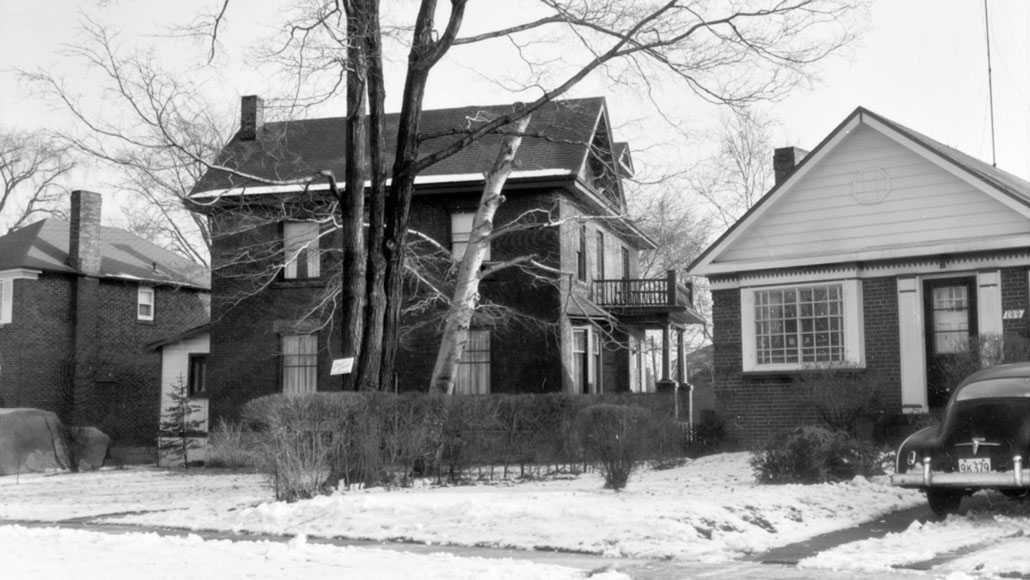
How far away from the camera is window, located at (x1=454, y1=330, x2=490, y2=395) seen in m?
28.1

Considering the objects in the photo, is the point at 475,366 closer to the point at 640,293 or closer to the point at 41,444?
the point at 640,293

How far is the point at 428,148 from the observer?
3062 centimetres

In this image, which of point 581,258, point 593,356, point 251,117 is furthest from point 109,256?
point 593,356

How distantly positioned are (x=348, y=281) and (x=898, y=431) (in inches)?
388

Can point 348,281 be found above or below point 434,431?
above

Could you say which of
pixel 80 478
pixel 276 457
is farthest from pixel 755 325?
pixel 80 478

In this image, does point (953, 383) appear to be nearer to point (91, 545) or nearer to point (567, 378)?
point (567, 378)

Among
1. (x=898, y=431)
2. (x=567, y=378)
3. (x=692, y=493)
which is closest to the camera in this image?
(x=692, y=493)

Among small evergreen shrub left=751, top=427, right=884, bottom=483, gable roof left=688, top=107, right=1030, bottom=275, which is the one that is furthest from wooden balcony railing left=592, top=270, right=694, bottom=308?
small evergreen shrub left=751, top=427, right=884, bottom=483

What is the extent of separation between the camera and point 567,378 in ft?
89.9

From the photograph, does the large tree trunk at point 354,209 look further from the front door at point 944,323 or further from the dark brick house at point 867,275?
the front door at point 944,323

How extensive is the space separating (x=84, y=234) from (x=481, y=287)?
15124mm

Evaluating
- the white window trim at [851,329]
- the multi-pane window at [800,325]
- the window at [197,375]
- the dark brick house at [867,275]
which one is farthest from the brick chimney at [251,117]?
the white window trim at [851,329]

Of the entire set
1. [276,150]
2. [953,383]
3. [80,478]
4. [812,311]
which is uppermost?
[276,150]
